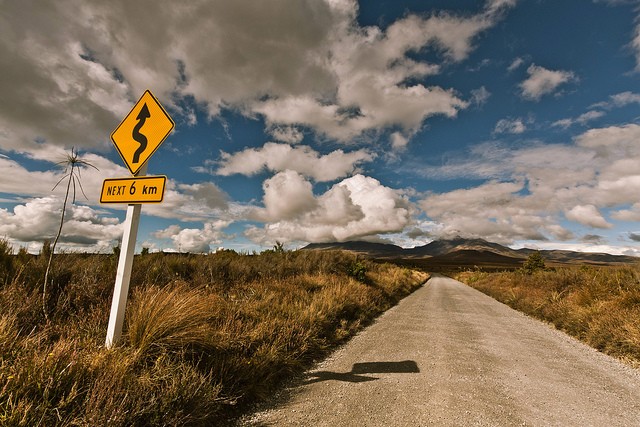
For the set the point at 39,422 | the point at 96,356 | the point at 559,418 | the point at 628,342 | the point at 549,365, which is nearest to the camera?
the point at 39,422

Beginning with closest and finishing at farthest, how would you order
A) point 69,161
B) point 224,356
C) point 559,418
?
point 559,418
point 224,356
point 69,161

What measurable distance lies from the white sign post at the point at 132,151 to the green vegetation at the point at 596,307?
9.09 meters

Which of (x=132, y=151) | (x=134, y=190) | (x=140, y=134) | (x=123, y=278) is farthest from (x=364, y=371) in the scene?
(x=140, y=134)

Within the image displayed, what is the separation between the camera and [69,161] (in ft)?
14.5

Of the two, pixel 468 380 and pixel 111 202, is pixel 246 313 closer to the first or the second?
pixel 111 202

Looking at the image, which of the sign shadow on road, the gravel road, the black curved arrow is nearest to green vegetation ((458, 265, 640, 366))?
the gravel road

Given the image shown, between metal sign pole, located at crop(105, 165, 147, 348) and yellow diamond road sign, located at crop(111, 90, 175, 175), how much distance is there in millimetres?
590

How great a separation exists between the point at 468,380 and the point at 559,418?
1.19 metres

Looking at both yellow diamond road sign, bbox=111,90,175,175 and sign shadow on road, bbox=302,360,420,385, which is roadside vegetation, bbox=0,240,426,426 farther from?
yellow diamond road sign, bbox=111,90,175,175

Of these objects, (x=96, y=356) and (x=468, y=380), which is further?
(x=468, y=380)

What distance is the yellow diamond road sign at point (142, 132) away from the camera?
3705 millimetres

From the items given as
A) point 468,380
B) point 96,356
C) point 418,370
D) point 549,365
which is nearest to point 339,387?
point 418,370

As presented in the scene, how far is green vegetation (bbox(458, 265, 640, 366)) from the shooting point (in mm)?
6613

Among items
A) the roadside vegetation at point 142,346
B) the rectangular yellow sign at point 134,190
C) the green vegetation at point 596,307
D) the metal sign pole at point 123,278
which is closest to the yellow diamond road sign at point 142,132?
the rectangular yellow sign at point 134,190
